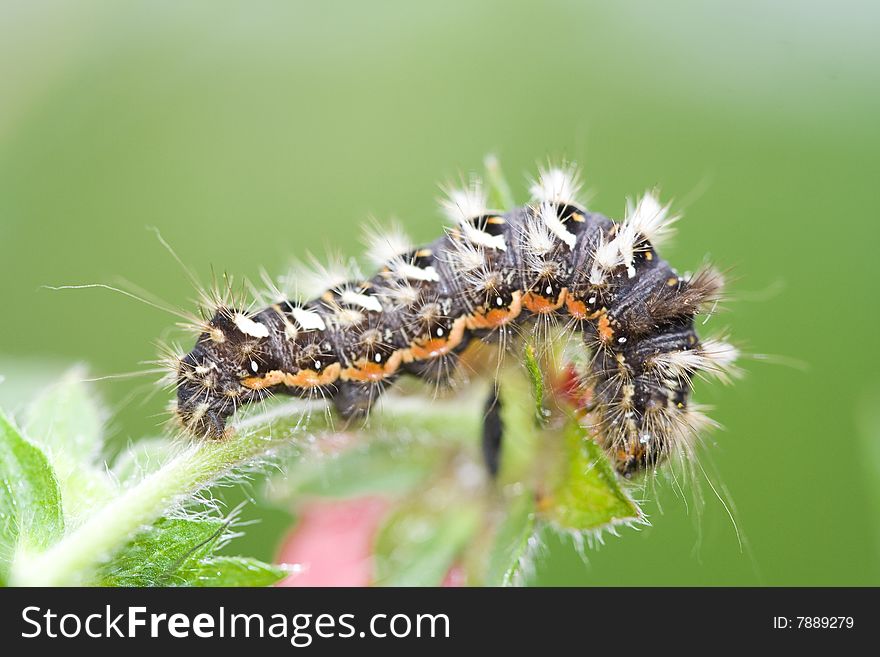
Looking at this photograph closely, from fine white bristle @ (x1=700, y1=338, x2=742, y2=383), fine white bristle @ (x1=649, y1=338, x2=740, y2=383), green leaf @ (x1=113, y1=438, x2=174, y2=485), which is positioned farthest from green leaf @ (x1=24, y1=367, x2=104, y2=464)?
fine white bristle @ (x1=700, y1=338, x2=742, y2=383)

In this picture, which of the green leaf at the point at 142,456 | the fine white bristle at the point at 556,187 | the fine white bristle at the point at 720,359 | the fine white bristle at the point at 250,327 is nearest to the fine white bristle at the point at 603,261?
the fine white bristle at the point at 556,187

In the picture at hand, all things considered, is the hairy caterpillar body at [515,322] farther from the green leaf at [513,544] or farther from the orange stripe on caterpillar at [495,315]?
the green leaf at [513,544]

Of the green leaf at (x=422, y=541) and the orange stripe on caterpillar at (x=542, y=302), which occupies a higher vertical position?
the orange stripe on caterpillar at (x=542, y=302)

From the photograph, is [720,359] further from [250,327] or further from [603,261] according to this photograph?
[250,327]

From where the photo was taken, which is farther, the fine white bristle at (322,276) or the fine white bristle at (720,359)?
the fine white bristle at (322,276)

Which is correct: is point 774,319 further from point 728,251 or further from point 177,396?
point 177,396

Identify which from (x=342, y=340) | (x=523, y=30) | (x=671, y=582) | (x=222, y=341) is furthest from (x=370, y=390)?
(x=523, y=30)

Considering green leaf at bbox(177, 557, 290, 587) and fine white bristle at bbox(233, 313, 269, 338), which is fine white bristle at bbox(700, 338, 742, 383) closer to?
fine white bristle at bbox(233, 313, 269, 338)
